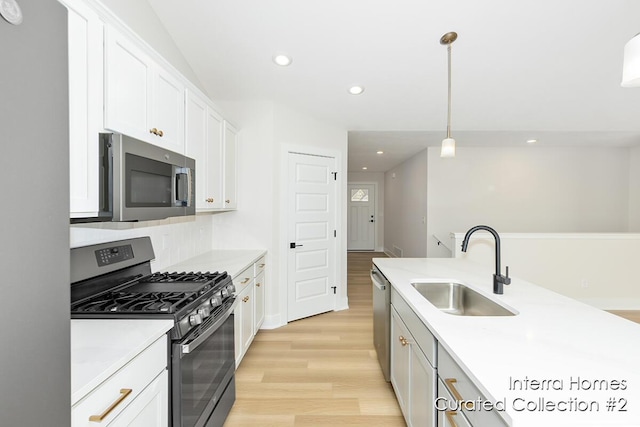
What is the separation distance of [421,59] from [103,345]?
10.5 feet

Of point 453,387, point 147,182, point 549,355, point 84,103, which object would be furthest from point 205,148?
point 549,355

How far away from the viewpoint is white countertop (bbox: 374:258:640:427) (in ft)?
2.24

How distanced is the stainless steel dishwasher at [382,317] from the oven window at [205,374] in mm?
1126

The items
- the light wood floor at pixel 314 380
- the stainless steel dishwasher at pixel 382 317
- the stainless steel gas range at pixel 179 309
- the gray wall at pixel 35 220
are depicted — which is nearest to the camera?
the gray wall at pixel 35 220

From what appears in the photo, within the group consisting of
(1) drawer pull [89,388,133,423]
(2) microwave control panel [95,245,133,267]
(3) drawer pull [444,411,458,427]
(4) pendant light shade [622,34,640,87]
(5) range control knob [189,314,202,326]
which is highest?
(4) pendant light shade [622,34,640,87]

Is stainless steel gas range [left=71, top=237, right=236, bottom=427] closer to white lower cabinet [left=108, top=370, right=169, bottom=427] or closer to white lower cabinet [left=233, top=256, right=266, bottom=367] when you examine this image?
white lower cabinet [left=108, top=370, right=169, bottom=427]

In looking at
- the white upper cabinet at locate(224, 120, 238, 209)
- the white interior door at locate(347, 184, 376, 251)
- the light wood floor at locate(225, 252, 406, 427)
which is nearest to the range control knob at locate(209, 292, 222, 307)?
the light wood floor at locate(225, 252, 406, 427)

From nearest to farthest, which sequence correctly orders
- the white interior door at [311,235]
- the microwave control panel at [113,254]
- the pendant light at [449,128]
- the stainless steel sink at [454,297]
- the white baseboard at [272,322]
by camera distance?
Result: the microwave control panel at [113,254], the stainless steel sink at [454,297], the pendant light at [449,128], the white baseboard at [272,322], the white interior door at [311,235]

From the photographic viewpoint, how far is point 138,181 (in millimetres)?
1448

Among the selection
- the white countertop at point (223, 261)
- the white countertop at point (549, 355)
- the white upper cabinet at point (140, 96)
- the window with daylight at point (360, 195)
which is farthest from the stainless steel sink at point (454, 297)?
the window with daylight at point (360, 195)

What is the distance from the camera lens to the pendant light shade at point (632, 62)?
3.18ft

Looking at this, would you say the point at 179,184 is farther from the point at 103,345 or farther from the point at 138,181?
the point at 103,345

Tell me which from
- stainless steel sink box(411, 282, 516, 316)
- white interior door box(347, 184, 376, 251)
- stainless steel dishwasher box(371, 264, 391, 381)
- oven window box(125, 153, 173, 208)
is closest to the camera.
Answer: oven window box(125, 153, 173, 208)

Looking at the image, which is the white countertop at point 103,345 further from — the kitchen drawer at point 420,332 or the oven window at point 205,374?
the kitchen drawer at point 420,332
